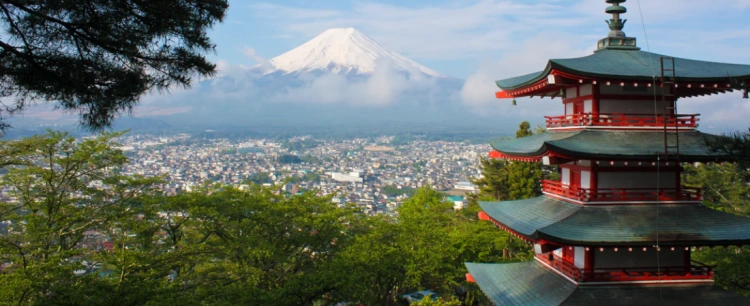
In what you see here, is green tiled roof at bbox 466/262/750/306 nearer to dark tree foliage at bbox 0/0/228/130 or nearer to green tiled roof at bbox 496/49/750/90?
green tiled roof at bbox 496/49/750/90

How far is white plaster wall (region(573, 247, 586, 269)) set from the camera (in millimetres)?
8648

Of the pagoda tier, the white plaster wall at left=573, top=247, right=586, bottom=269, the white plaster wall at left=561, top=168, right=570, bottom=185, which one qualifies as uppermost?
the pagoda tier

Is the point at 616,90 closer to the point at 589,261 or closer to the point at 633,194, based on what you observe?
the point at 633,194

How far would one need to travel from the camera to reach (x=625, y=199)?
28.3 ft

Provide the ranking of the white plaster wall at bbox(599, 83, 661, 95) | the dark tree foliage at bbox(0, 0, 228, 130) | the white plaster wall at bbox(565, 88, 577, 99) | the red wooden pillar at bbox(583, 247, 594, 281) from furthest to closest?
the white plaster wall at bbox(565, 88, 577, 99)
the white plaster wall at bbox(599, 83, 661, 95)
the red wooden pillar at bbox(583, 247, 594, 281)
the dark tree foliage at bbox(0, 0, 228, 130)

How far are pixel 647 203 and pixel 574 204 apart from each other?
1.20 metres

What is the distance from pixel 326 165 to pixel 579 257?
79.2 m

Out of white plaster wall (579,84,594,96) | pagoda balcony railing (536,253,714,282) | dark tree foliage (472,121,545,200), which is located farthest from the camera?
dark tree foliage (472,121,545,200)

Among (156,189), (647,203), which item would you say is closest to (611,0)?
(647,203)

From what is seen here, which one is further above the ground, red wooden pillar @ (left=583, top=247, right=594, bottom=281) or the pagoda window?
the pagoda window

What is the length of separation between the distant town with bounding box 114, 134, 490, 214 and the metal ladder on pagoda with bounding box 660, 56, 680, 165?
12638 mm

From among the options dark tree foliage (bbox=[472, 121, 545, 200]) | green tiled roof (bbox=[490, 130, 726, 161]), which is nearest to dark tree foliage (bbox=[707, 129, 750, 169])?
Answer: green tiled roof (bbox=[490, 130, 726, 161])

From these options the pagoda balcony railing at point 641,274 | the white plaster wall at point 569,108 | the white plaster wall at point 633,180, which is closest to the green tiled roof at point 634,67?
the white plaster wall at point 569,108

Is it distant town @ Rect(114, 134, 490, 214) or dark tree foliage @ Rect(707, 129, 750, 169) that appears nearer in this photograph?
dark tree foliage @ Rect(707, 129, 750, 169)
